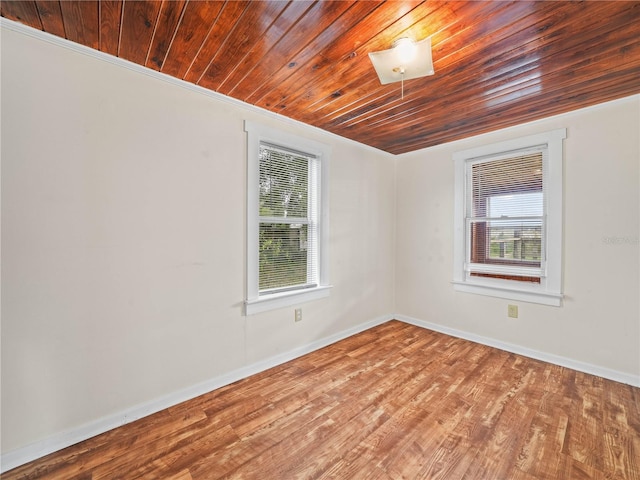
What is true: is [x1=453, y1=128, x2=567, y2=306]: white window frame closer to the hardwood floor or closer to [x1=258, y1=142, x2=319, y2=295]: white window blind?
the hardwood floor

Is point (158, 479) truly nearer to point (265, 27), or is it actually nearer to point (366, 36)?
point (265, 27)

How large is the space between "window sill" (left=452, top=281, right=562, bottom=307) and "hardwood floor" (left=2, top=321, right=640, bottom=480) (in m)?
0.63

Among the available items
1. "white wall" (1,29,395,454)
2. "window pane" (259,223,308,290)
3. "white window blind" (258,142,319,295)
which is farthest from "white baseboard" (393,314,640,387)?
"white wall" (1,29,395,454)

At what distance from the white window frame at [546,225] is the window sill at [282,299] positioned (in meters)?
1.79

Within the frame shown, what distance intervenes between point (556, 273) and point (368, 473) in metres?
2.56

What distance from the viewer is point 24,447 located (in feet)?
5.24

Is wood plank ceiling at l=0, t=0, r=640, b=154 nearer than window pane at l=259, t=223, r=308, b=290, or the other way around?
wood plank ceiling at l=0, t=0, r=640, b=154

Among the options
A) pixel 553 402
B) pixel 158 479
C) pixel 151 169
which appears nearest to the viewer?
pixel 158 479

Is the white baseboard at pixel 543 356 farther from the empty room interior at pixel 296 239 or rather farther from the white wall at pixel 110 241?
the white wall at pixel 110 241

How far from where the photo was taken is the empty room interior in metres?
1.56

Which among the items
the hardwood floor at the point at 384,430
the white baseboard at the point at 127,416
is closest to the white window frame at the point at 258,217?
the white baseboard at the point at 127,416

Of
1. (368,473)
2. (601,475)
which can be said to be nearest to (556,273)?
(601,475)

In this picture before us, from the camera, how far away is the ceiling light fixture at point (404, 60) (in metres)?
1.63

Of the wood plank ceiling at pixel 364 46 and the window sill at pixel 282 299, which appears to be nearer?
the wood plank ceiling at pixel 364 46
